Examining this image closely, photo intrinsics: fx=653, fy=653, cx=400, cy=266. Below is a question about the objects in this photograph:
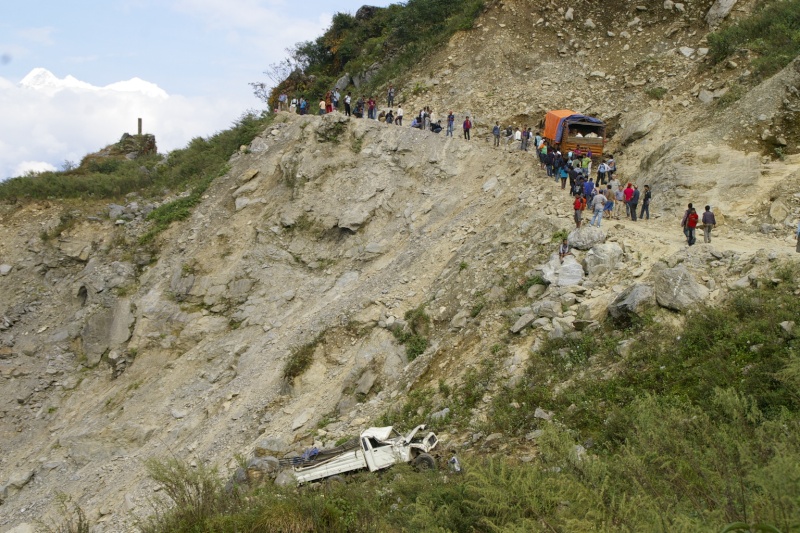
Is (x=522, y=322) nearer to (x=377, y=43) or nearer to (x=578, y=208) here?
(x=578, y=208)

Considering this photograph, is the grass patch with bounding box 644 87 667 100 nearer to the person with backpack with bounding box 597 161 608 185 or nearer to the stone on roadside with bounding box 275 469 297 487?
the person with backpack with bounding box 597 161 608 185

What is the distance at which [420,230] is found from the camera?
20297mm

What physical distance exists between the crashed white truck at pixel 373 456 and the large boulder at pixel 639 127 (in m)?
14.8

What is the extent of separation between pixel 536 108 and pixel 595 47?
446 cm

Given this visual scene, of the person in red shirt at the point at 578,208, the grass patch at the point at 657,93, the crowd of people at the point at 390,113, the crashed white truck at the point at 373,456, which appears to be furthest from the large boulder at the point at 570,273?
the grass patch at the point at 657,93

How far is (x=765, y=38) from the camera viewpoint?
71.6 ft

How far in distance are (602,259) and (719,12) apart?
16513 millimetres

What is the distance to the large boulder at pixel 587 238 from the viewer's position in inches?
569

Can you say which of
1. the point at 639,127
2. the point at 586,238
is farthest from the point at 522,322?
the point at 639,127

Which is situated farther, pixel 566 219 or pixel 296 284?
pixel 296 284

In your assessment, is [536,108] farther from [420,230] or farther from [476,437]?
[476,437]

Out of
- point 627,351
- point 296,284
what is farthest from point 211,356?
point 627,351

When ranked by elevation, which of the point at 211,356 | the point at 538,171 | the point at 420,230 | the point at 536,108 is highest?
the point at 536,108

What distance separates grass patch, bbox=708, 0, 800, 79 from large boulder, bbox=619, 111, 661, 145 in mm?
3114
